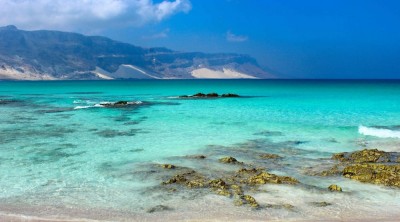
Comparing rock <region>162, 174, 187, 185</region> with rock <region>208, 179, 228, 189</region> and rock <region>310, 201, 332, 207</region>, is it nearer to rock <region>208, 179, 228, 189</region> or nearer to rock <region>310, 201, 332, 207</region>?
rock <region>208, 179, 228, 189</region>

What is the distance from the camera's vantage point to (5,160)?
53.6 feet

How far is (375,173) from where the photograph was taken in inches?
542

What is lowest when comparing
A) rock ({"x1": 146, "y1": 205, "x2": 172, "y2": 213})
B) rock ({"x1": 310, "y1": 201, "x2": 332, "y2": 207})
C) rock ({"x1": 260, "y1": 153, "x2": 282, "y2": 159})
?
rock ({"x1": 146, "y1": 205, "x2": 172, "y2": 213})

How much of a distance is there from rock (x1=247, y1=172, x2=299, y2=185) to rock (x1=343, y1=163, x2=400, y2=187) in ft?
7.29

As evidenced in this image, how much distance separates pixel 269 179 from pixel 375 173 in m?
3.86

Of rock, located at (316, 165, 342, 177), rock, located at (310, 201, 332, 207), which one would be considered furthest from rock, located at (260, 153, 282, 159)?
rock, located at (310, 201, 332, 207)

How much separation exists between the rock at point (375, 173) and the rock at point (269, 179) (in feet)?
7.29

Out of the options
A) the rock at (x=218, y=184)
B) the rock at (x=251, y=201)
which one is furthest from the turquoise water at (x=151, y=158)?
the rock at (x=218, y=184)

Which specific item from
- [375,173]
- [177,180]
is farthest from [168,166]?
[375,173]

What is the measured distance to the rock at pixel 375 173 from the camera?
12998 millimetres

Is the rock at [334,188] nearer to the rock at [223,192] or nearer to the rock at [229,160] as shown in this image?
the rock at [223,192]

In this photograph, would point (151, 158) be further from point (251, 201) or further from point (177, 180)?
point (251, 201)

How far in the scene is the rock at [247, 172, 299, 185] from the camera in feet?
42.2

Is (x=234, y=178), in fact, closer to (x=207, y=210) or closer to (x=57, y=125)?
(x=207, y=210)
